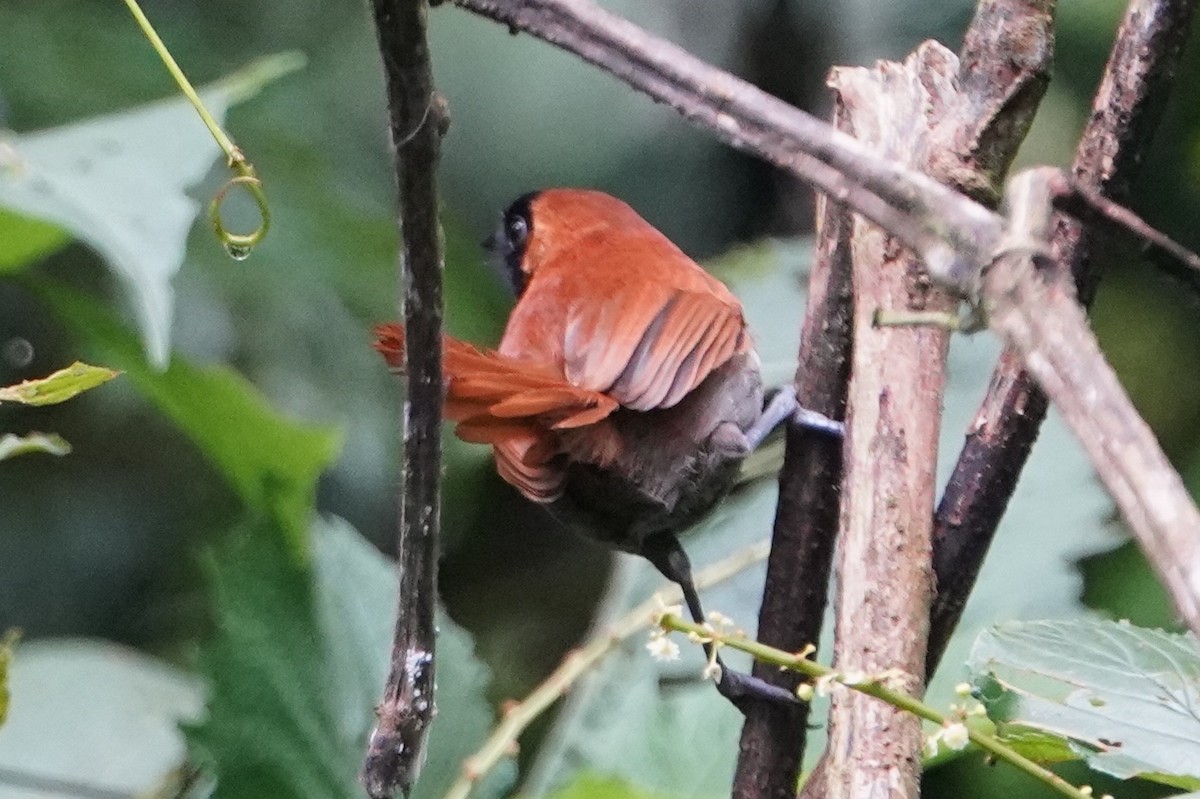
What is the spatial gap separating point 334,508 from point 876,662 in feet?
4.33

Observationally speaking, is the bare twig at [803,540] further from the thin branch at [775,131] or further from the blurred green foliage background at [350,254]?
the blurred green foliage background at [350,254]

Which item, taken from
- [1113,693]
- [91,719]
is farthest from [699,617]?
[91,719]

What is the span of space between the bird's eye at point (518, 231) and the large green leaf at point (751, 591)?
0.26 m

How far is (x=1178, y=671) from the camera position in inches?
25.5

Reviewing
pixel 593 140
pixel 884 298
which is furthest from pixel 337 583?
pixel 593 140

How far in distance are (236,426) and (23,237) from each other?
24cm

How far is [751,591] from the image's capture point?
1.36 m

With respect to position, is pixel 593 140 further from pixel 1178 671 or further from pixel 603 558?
pixel 1178 671

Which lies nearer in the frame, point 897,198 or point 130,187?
point 897,198

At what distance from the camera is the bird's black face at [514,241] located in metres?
1.37

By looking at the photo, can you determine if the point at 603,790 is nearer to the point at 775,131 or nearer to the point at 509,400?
the point at 509,400

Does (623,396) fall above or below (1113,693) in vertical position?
above

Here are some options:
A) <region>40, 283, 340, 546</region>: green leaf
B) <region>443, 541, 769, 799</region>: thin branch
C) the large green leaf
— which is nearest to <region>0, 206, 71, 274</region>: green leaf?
<region>40, 283, 340, 546</region>: green leaf

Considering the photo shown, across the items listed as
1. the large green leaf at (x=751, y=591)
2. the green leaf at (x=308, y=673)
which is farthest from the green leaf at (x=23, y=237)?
the large green leaf at (x=751, y=591)
